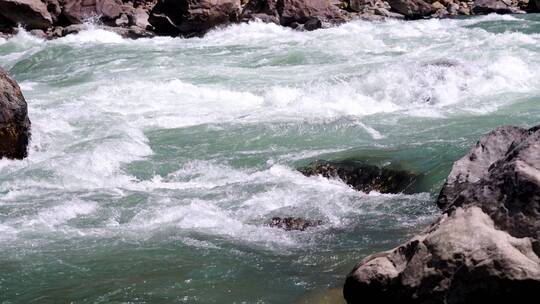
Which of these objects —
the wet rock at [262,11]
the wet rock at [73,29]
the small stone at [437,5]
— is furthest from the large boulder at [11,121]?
the small stone at [437,5]

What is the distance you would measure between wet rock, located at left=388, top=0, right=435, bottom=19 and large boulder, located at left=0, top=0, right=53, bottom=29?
12840 millimetres

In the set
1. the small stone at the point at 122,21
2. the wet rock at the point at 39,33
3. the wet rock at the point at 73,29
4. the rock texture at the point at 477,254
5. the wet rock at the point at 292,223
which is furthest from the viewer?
the small stone at the point at 122,21

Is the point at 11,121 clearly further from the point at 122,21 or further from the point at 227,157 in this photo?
the point at 122,21

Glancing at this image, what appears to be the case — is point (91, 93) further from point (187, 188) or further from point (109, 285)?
point (109, 285)

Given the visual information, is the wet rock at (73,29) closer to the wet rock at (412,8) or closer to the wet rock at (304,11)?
the wet rock at (304,11)

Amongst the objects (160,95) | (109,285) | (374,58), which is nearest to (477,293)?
(109,285)

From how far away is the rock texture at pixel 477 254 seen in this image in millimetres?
3561

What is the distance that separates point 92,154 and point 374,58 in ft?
30.0

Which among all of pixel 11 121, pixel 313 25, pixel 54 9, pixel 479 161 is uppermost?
pixel 479 161

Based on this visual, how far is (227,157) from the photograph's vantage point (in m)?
9.03

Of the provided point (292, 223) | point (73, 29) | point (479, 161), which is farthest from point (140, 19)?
point (479, 161)

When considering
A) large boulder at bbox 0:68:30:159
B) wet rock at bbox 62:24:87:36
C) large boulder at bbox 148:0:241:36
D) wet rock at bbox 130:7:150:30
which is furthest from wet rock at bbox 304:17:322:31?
large boulder at bbox 0:68:30:159

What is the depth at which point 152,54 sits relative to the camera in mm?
19125

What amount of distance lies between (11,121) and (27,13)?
53.2 ft
